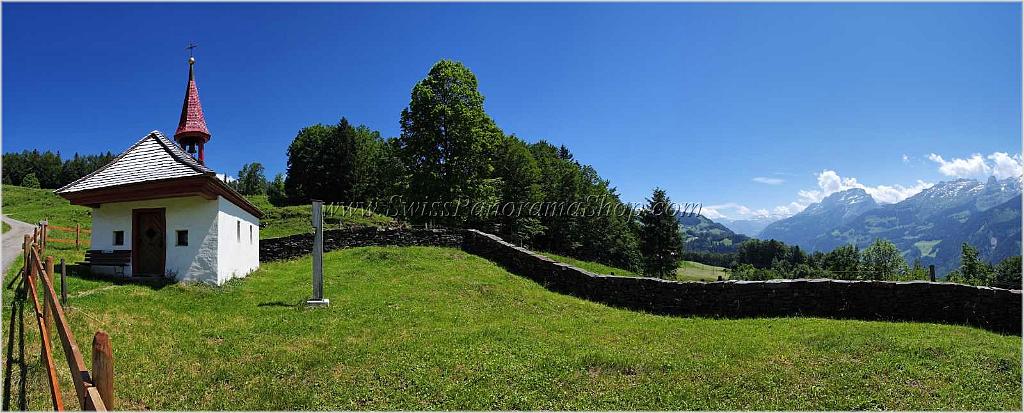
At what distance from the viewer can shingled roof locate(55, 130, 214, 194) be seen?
15.7m

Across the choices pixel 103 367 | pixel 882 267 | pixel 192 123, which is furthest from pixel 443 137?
pixel 882 267

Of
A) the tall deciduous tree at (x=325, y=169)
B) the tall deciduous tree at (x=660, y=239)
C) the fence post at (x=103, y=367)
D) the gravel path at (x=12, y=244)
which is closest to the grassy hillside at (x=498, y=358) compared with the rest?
the fence post at (x=103, y=367)

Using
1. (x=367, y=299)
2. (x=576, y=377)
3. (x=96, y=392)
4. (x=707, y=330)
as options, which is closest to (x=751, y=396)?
(x=576, y=377)

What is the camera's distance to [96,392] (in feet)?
12.4

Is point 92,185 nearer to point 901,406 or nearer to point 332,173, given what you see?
point 901,406

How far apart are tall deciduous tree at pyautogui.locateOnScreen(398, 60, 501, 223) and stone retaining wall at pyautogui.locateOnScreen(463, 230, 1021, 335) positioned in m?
16.8

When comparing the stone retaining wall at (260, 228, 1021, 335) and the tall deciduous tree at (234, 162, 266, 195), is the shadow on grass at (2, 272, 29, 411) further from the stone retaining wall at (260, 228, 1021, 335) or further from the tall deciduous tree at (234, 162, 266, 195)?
the tall deciduous tree at (234, 162, 266, 195)

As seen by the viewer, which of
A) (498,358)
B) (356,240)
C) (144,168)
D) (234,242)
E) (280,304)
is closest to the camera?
(498,358)

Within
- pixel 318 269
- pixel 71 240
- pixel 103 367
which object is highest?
pixel 71 240

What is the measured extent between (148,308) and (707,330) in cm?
1352

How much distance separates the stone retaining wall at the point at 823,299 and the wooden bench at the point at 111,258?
48.6 feet

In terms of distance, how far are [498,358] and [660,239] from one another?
45675mm

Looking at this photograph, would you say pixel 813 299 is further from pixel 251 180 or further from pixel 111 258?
pixel 251 180

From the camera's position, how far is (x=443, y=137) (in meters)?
31.1
